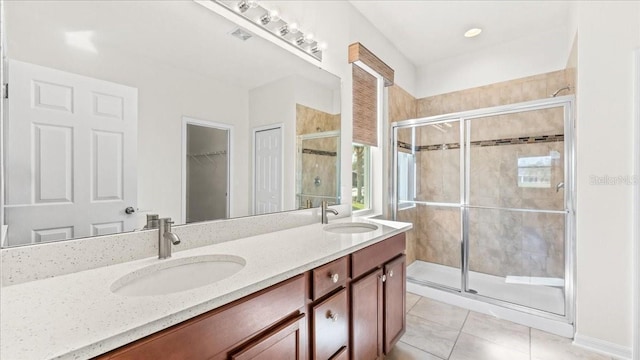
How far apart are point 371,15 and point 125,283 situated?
272cm

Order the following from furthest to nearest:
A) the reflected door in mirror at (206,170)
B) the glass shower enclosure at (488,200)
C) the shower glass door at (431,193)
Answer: the shower glass door at (431,193) < the glass shower enclosure at (488,200) < the reflected door in mirror at (206,170)

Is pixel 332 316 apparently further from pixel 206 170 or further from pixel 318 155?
pixel 318 155

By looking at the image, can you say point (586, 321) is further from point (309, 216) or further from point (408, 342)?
point (309, 216)

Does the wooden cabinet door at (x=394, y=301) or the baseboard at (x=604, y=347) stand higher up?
the wooden cabinet door at (x=394, y=301)

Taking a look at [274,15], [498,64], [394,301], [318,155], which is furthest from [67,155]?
[498,64]

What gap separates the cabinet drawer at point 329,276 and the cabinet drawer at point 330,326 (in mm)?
43

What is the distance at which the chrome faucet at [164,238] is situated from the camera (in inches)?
42.8

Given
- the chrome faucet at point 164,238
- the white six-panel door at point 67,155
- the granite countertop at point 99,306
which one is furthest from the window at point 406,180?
the white six-panel door at point 67,155

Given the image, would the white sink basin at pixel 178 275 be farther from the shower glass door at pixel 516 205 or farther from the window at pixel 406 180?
the shower glass door at pixel 516 205

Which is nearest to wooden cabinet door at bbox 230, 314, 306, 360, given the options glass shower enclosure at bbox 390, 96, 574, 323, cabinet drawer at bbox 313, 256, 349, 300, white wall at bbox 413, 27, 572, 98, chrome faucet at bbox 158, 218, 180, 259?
cabinet drawer at bbox 313, 256, 349, 300

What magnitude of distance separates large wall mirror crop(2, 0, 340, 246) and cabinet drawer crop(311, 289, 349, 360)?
26.3 inches

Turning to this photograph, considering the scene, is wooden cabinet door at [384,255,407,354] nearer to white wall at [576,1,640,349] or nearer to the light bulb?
white wall at [576,1,640,349]

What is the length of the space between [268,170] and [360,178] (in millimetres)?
1222

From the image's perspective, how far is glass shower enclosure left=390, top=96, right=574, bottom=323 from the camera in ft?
8.78
